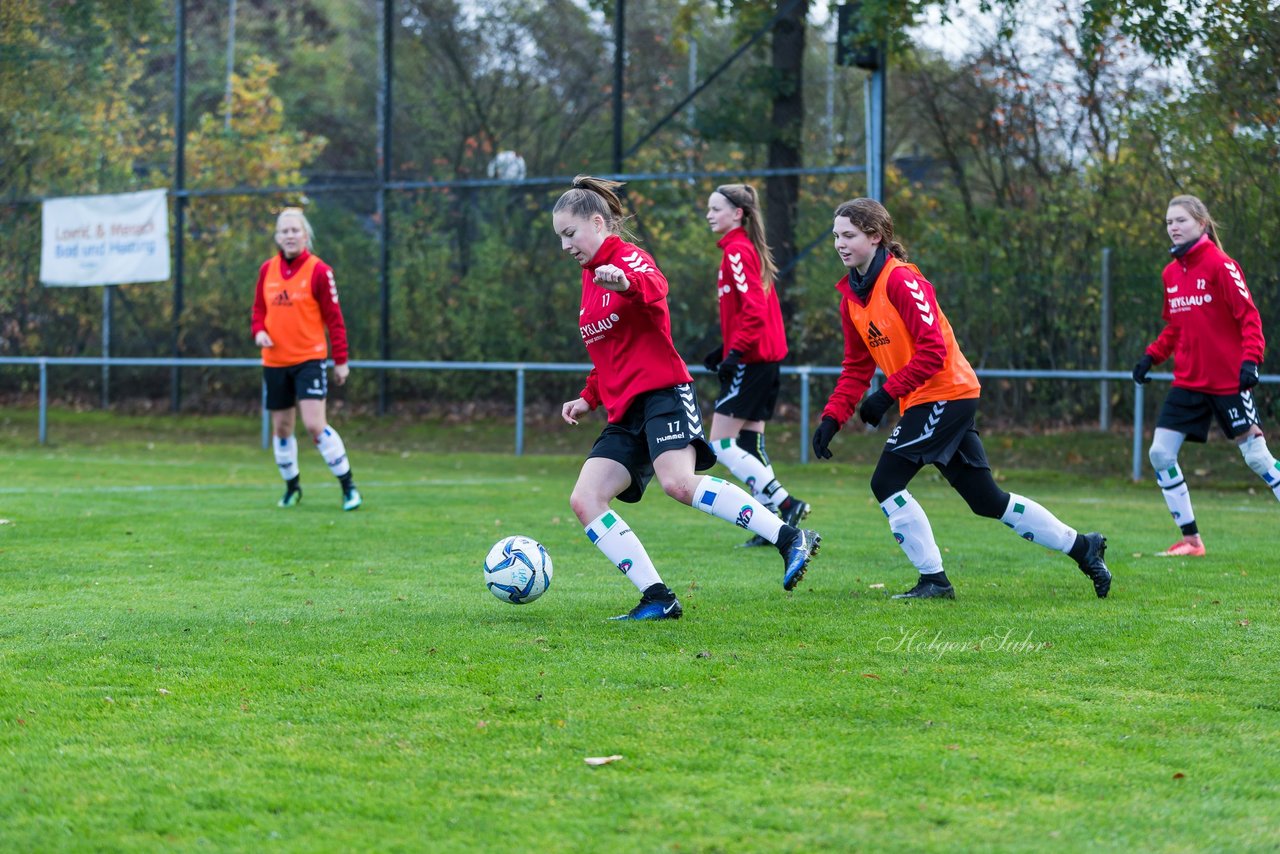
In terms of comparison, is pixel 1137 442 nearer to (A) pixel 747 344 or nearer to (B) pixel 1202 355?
(B) pixel 1202 355

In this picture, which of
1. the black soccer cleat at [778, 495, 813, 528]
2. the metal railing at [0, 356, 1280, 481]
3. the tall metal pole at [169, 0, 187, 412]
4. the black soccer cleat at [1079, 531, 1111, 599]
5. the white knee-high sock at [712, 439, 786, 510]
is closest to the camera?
the black soccer cleat at [1079, 531, 1111, 599]

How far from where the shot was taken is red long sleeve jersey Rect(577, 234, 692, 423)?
18.1 ft

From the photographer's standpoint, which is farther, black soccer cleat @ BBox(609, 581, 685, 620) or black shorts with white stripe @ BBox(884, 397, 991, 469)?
black shorts with white stripe @ BBox(884, 397, 991, 469)

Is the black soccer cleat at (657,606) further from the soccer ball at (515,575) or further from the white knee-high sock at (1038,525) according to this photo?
the white knee-high sock at (1038,525)

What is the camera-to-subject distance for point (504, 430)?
1661 centimetres

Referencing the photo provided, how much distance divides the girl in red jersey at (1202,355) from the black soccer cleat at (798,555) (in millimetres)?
3142

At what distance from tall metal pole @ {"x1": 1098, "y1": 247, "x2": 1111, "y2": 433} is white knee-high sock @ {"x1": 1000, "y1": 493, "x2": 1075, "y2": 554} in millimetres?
7979

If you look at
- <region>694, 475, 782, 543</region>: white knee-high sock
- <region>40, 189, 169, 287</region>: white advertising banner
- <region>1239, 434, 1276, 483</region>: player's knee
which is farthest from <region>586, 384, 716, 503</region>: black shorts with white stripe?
<region>40, 189, 169, 287</region>: white advertising banner

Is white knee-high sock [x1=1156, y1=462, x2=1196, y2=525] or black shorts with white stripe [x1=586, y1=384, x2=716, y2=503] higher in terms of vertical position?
black shorts with white stripe [x1=586, y1=384, x2=716, y2=503]

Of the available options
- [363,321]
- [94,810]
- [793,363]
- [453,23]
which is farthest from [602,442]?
[453,23]

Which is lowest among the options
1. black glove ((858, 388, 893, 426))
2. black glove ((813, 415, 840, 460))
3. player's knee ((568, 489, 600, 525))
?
player's knee ((568, 489, 600, 525))

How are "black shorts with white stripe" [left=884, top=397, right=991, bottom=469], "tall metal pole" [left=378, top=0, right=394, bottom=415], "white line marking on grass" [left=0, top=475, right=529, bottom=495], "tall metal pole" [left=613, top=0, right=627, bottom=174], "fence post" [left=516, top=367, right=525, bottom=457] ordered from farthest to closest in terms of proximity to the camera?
"tall metal pole" [left=378, top=0, right=394, bottom=415]
"tall metal pole" [left=613, top=0, right=627, bottom=174]
"fence post" [left=516, top=367, right=525, bottom=457]
"white line marking on grass" [left=0, top=475, right=529, bottom=495]
"black shorts with white stripe" [left=884, top=397, right=991, bottom=469]

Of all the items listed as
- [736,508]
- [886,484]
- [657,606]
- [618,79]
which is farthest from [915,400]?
[618,79]

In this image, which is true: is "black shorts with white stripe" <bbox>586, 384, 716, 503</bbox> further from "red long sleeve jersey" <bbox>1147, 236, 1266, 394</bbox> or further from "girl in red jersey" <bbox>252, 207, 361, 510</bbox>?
"girl in red jersey" <bbox>252, 207, 361, 510</bbox>
